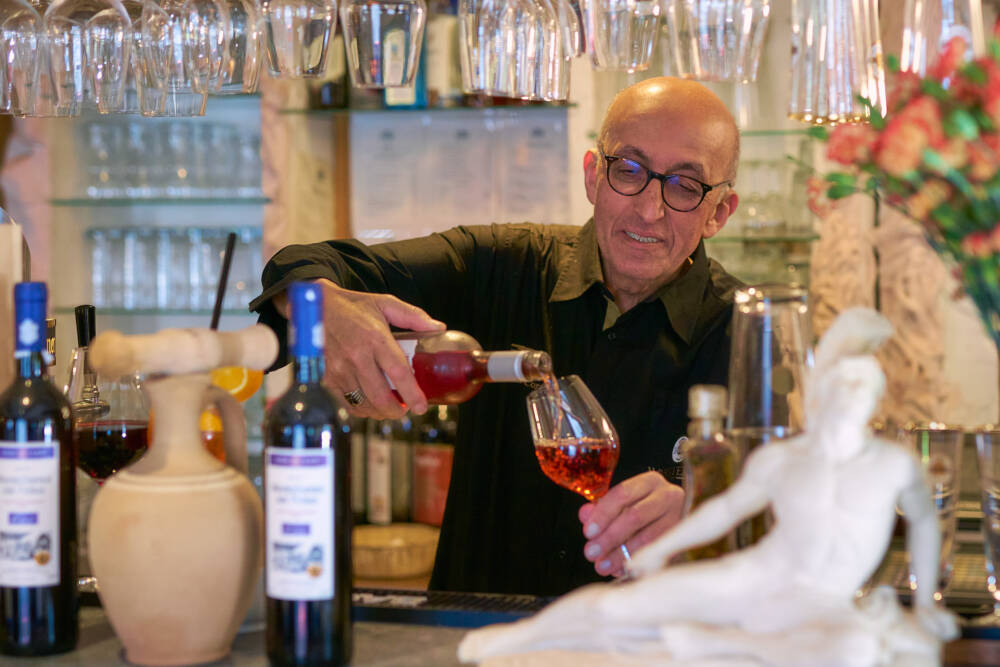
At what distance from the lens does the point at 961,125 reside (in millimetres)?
897

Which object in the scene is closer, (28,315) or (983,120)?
(983,120)

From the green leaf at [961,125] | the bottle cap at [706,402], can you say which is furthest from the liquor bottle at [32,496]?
the green leaf at [961,125]

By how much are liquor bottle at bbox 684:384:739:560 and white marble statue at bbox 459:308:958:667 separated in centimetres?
12

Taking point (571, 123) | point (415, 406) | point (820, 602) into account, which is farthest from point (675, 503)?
point (571, 123)

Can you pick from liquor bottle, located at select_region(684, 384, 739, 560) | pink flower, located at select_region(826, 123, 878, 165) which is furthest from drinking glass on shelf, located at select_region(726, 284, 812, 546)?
pink flower, located at select_region(826, 123, 878, 165)

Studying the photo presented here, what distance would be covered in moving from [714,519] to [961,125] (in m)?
0.40

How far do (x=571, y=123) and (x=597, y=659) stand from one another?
2.19 m

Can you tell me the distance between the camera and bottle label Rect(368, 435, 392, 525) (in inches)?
124

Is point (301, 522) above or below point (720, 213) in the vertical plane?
below

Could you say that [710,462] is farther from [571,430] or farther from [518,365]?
[518,365]

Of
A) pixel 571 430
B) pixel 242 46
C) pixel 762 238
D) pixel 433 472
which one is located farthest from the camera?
pixel 433 472

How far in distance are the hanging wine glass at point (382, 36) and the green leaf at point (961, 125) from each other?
781 mm

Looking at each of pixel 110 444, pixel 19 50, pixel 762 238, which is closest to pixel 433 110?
pixel 762 238

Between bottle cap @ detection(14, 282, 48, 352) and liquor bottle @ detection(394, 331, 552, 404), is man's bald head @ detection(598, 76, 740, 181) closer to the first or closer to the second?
liquor bottle @ detection(394, 331, 552, 404)
